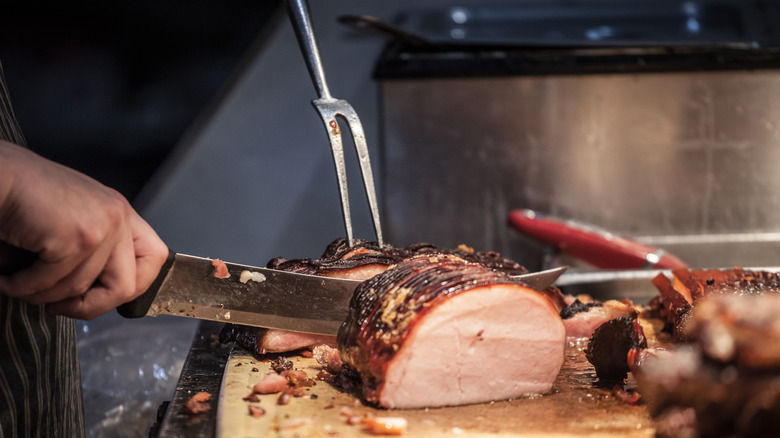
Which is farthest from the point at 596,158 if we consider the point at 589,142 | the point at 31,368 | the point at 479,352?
the point at 31,368

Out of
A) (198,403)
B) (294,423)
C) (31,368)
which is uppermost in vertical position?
(294,423)

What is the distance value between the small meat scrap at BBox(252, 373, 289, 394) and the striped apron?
0.68 m

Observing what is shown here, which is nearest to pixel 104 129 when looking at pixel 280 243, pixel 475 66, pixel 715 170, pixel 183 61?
pixel 183 61

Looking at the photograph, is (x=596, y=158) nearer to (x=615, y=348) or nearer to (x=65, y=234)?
(x=615, y=348)

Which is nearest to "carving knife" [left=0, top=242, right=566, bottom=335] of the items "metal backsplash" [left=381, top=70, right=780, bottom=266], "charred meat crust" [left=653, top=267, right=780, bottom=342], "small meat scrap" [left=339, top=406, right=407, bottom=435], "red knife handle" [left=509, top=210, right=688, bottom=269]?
"small meat scrap" [left=339, top=406, right=407, bottom=435]

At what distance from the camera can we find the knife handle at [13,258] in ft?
5.26

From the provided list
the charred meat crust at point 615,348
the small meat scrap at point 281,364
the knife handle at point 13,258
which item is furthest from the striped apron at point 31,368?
the charred meat crust at point 615,348

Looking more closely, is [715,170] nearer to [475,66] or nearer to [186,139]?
[475,66]

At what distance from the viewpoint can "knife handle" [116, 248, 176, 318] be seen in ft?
5.90

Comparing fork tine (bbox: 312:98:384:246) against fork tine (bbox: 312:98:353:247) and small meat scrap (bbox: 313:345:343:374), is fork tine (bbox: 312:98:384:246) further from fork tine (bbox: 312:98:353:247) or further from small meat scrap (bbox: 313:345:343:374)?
small meat scrap (bbox: 313:345:343:374)

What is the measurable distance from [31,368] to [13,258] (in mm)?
514

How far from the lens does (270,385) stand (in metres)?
1.77

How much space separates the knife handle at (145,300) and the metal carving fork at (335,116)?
57cm

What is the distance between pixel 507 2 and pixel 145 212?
10.9 ft
